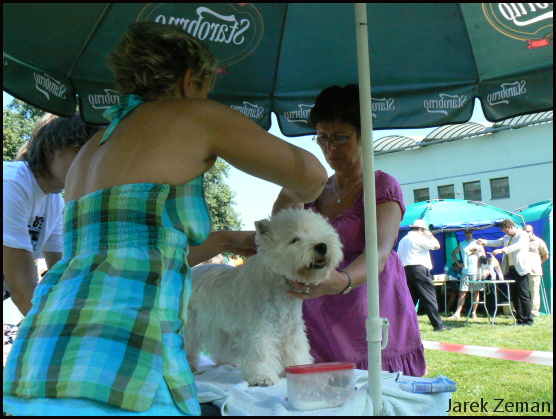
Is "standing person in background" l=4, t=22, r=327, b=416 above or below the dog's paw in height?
above

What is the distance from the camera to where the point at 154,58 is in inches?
67.9

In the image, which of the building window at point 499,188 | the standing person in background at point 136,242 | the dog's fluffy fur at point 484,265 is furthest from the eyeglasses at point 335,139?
the building window at point 499,188

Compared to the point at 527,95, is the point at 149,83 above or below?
below

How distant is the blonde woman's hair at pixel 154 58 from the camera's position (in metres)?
1.74

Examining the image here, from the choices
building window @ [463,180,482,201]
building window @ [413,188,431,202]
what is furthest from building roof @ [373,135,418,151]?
building window @ [463,180,482,201]

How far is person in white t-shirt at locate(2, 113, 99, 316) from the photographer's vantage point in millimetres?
2854

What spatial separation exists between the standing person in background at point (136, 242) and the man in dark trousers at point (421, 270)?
1171cm

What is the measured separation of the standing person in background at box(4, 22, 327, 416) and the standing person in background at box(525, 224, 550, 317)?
46.1 ft

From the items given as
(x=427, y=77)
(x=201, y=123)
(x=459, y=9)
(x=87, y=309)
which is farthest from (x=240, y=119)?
(x=427, y=77)

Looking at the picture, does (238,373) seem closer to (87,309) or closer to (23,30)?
(87,309)

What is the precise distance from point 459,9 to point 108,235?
2.19m

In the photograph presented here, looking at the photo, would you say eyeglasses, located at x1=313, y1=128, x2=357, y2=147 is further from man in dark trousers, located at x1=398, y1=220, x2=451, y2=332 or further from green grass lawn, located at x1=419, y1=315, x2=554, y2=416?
man in dark trousers, located at x1=398, y1=220, x2=451, y2=332

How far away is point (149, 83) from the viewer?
1.75 metres

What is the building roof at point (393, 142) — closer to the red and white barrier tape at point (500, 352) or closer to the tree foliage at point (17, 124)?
the tree foliage at point (17, 124)
